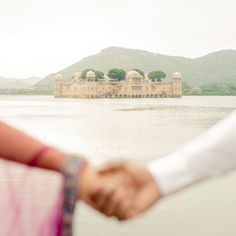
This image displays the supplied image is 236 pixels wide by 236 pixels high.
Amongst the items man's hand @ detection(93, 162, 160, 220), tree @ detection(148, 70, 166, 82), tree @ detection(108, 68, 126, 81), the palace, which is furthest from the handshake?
tree @ detection(148, 70, 166, 82)

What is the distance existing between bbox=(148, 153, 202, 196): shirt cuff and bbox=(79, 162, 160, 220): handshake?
0.02 m

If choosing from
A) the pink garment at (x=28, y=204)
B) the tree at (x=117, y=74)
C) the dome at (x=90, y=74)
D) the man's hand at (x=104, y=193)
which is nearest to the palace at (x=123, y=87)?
the dome at (x=90, y=74)

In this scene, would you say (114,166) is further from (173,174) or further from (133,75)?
(133,75)

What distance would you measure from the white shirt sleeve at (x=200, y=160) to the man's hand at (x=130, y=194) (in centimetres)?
3

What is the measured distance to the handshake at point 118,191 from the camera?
1214mm

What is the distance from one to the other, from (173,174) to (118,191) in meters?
0.13

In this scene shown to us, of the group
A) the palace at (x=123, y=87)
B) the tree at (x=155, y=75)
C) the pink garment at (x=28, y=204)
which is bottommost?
the palace at (x=123, y=87)

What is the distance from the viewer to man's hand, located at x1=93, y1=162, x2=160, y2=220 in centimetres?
123

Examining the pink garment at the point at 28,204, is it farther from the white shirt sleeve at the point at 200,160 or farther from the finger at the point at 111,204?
the white shirt sleeve at the point at 200,160

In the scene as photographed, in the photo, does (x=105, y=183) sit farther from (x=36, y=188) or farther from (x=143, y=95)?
(x=143, y=95)

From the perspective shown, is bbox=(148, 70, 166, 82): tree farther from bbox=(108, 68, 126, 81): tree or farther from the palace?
bbox=(108, 68, 126, 81): tree

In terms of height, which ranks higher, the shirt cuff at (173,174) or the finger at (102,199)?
the shirt cuff at (173,174)

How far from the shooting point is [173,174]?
120 centimetres

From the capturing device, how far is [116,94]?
3088 inches
